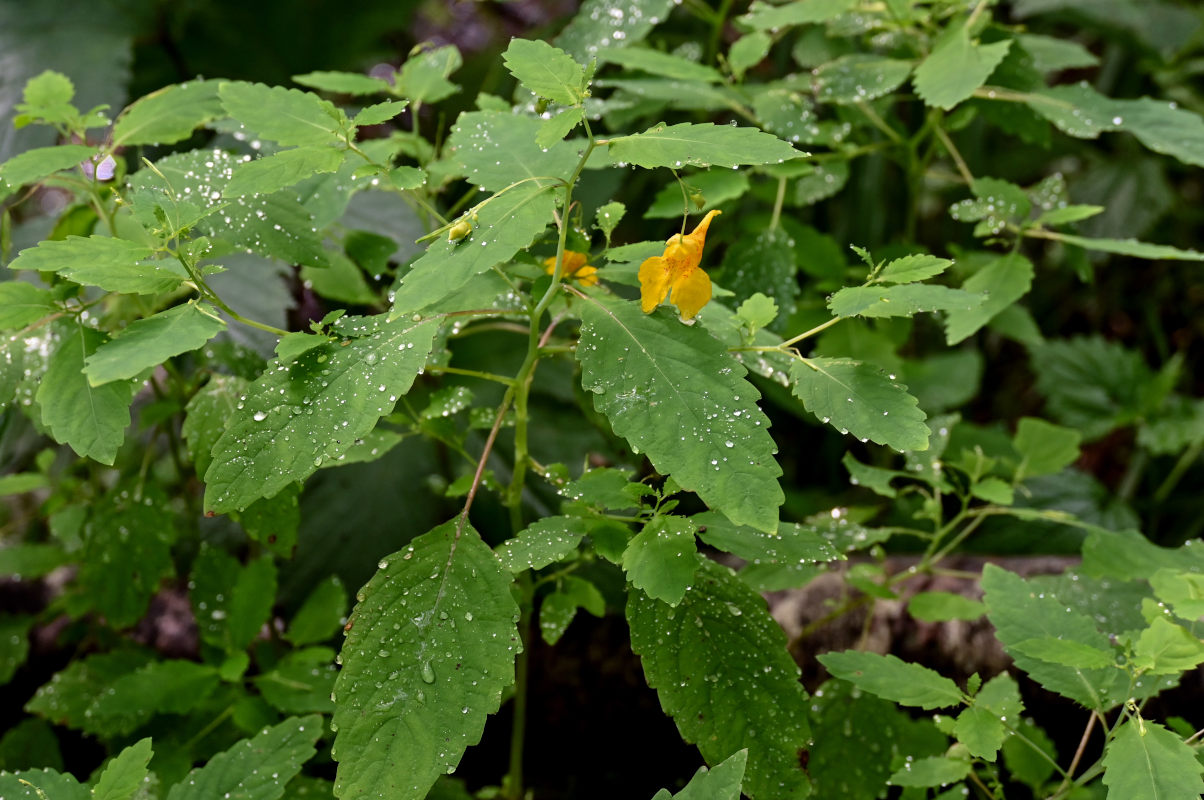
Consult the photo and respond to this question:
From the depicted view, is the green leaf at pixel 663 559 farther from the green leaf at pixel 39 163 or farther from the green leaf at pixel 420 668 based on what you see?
the green leaf at pixel 39 163

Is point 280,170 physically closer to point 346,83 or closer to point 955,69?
point 346,83

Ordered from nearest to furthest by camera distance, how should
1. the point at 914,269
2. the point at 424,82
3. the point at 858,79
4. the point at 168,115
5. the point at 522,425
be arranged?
1. the point at 914,269
2. the point at 522,425
3. the point at 168,115
4. the point at 424,82
5. the point at 858,79

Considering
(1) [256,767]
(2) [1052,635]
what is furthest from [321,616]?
(2) [1052,635]

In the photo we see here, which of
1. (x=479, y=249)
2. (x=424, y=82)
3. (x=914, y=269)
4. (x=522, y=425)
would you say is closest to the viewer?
(x=479, y=249)

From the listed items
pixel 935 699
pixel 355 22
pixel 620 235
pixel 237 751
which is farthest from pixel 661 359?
pixel 355 22

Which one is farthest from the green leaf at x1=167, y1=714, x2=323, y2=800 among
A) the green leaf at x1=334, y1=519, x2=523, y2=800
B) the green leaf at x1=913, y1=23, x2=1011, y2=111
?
the green leaf at x1=913, y1=23, x2=1011, y2=111
